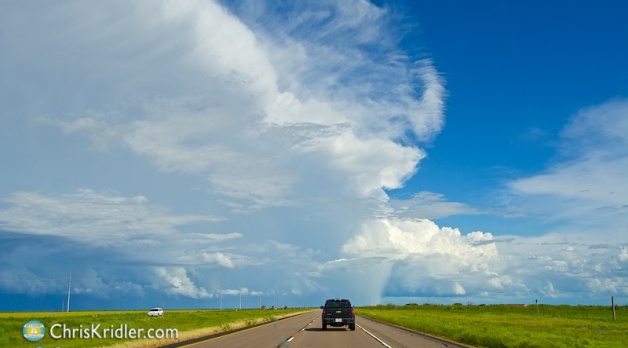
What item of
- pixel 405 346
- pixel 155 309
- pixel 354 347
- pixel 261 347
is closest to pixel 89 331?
pixel 261 347

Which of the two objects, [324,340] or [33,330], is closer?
[33,330]

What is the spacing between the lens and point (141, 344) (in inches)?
850

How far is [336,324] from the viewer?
3903 centimetres

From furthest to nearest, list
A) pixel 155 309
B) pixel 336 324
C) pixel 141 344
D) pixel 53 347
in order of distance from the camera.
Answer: pixel 155 309 → pixel 336 324 → pixel 141 344 → pixel 53 347

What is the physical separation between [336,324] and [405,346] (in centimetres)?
1551

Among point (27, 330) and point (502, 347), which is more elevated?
point (27, 330)

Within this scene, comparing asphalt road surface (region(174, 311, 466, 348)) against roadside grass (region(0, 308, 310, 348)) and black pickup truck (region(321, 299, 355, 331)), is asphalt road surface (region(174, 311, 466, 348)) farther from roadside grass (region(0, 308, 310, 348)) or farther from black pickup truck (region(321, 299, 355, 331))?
black pickup truck (region(321, 299, 355, 331))

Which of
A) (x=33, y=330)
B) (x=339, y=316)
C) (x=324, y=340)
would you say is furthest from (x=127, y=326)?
(x=33, y=330)

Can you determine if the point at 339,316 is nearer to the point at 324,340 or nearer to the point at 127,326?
the point at 324,340

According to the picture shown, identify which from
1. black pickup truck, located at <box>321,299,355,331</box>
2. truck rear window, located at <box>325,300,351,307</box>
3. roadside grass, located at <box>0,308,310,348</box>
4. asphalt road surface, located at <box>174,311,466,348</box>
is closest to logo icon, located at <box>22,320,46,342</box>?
roadside grass, located at <box>0,308,310,348</box>

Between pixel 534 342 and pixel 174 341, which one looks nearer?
pixel 534 342

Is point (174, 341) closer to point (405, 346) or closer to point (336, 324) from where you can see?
point (405, 346)

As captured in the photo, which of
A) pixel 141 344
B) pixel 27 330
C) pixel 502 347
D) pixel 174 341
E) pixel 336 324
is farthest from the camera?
pixel 336 324

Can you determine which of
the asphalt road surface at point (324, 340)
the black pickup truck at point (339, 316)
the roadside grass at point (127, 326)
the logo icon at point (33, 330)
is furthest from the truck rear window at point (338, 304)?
the logo icon at point (33, 330)
